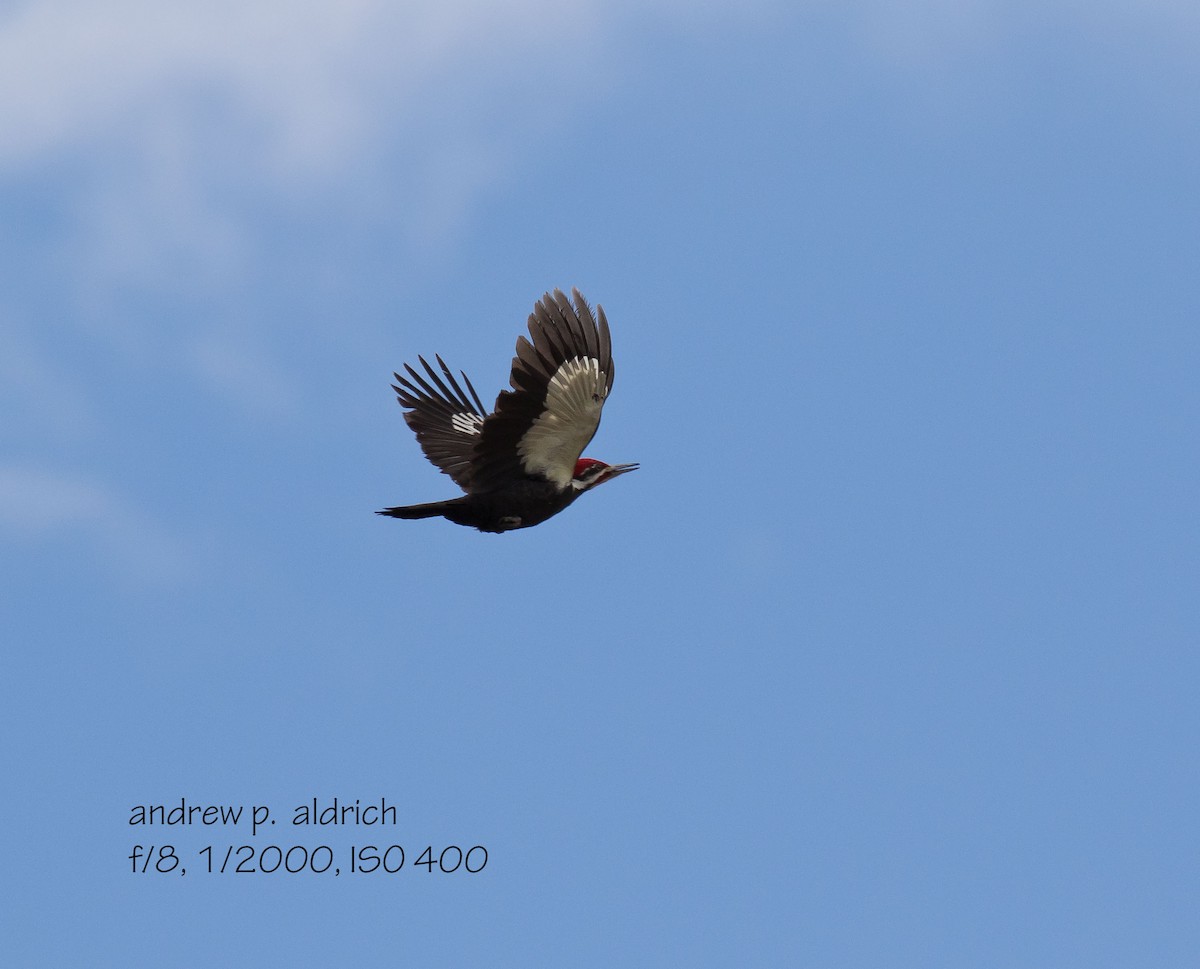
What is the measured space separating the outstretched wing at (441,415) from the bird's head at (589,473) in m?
1.83

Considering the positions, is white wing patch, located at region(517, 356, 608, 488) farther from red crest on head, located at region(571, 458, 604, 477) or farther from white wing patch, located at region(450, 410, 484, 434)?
white wing patch, located at region(450, 410, 484, 434)

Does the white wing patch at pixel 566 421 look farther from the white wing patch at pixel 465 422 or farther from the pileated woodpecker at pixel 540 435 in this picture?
the white wing patch at pixel 465 422

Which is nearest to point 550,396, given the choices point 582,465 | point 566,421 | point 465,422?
point 566,421

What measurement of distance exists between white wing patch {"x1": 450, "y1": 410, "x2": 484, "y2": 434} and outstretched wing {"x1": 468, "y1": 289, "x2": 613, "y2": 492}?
7.21ft

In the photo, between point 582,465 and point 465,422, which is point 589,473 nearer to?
point 582,465

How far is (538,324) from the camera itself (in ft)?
48.1

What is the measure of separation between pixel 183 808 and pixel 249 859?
0.96 metres

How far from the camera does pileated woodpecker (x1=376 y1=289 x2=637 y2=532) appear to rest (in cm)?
1471

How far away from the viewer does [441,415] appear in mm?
18203

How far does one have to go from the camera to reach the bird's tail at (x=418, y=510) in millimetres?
15672

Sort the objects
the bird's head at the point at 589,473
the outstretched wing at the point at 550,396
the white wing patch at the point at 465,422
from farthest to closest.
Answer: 1. the white wing patch at the point at 465,422
2. the bird's head at the point at 589,473
3. the outstretched wing at the point at 550,396

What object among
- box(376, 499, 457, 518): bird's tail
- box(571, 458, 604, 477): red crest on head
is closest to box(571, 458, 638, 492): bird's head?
box(571, 458, 604, 477): red crest on head

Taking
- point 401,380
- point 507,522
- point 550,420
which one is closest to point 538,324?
point 550,420

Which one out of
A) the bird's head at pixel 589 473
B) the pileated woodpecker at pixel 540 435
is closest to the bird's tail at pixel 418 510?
the pileated woodpecker at pixel 540 435
